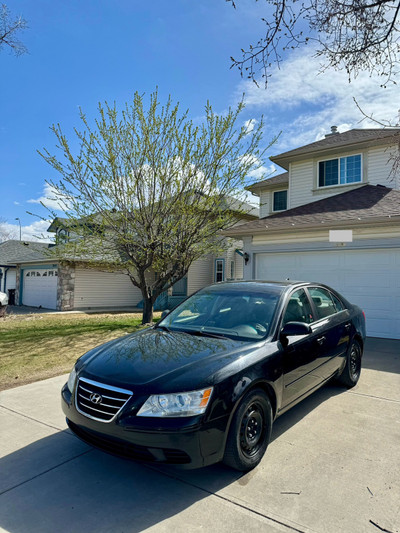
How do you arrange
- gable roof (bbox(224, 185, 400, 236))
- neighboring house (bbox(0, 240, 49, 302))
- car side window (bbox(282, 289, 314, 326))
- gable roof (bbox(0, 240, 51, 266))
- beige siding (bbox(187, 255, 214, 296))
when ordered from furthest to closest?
1. beige siding (bbox(187, 255, 214, 296))
2. neighboring house (bbox(0, 240, 49, 302))
3. gable roof (bbox(0, 240, 51, 266))
4. gable roof (bbox(224, 185, 400, 236))
5. car side window (bbox(282, 289, 314, 326))

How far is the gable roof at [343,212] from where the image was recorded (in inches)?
354

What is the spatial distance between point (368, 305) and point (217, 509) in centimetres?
788

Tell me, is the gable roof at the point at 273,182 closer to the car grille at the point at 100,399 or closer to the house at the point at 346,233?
the house at the point at 346,233

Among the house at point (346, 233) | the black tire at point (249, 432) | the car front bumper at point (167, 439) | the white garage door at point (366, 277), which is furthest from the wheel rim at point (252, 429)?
the white garage door at point (366, 277)

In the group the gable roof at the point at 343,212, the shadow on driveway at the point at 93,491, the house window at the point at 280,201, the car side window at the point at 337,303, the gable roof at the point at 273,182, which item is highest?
the gable roof at the point at 273,182

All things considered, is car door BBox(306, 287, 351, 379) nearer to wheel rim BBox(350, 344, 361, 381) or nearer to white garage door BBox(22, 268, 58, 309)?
wheel rim BBox(350, 344, 361, 381)

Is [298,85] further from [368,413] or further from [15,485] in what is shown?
[15,485]

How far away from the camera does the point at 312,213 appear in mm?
10867

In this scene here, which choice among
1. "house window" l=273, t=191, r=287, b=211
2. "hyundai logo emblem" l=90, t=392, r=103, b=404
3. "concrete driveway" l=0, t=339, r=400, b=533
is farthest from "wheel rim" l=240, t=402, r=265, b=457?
"house window" l=273, t=191, r=287, b=211

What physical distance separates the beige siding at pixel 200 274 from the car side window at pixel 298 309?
17.0 m

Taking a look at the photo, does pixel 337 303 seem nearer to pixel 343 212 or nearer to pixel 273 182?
pixel 343 212

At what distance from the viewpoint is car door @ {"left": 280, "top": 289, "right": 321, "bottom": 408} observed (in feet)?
11.3

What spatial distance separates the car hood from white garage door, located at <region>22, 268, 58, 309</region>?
1621 cm

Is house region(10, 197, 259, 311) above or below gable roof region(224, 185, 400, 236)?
below
